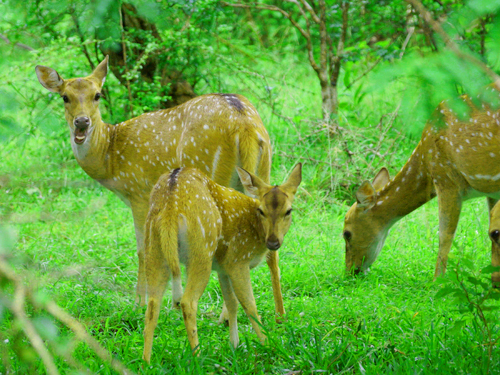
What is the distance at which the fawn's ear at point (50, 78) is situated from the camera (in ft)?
17.9

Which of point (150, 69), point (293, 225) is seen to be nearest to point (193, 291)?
point (293, 225)

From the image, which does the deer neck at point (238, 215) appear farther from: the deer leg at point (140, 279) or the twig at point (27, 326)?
the twig at point (27, 326)

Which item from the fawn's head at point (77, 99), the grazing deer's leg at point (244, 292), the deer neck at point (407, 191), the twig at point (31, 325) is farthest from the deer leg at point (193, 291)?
the deer neck at point (407, 191)

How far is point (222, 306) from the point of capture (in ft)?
17.1

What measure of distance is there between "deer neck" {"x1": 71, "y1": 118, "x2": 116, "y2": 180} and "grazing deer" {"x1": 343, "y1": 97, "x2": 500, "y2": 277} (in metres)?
2.43

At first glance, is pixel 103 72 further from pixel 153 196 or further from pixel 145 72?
pixel 145 72

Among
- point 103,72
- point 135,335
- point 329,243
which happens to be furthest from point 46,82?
point 329,243

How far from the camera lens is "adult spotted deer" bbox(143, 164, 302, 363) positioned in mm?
3816

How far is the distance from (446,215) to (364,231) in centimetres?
82

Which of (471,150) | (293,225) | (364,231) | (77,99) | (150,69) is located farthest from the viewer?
(150,69)

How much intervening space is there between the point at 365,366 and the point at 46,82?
383cm

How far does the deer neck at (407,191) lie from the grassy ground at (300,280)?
563 mm

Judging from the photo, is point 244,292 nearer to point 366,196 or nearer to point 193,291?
point 193,291

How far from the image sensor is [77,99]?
5375 mm
